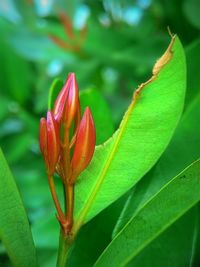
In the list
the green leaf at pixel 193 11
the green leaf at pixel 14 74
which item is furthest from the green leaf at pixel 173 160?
the green leaf at pixel 14 74

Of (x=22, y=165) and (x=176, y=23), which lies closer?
(x=176, y=23)

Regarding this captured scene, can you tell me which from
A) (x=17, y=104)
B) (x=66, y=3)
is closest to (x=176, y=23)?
(x=66, y=3)

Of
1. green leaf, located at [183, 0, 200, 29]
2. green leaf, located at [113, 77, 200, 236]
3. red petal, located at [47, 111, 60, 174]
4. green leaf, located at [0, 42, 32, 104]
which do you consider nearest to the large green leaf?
green leaf, located at [113, 77, 200, 236]

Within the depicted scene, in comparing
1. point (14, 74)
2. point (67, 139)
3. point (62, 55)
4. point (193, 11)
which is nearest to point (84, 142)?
point (67, 139)

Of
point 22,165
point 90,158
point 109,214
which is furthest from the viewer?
point 22,165

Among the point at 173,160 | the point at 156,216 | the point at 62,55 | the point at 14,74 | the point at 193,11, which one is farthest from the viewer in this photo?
the point at 14,74

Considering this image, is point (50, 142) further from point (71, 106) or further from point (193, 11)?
point (193, 11)

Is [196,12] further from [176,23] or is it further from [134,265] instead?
[134,265]
